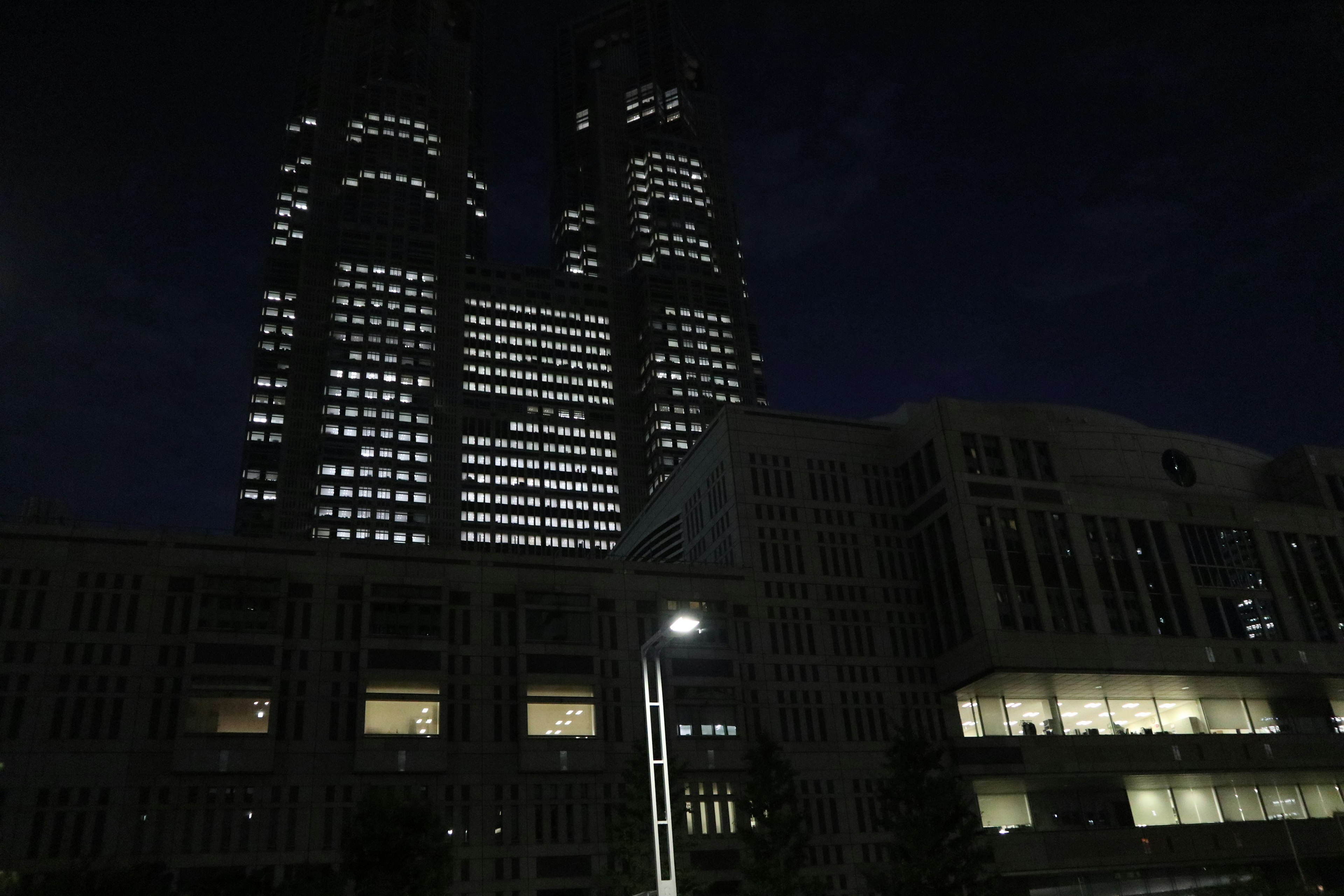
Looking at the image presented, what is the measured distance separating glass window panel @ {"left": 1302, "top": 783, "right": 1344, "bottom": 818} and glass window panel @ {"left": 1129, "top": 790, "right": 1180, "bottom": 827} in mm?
15220

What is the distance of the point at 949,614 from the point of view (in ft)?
325

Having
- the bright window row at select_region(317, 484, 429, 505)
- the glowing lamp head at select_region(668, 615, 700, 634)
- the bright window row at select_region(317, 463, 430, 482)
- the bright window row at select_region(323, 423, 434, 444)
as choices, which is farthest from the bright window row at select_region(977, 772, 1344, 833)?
the bright window row at select_region(323, 423, 434, 444)

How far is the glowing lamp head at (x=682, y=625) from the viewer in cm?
2784

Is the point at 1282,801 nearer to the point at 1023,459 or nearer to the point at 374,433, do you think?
the point at 1023,459

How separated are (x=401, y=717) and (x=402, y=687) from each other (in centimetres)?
240

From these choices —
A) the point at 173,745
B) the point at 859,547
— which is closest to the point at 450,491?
the point at 859,547

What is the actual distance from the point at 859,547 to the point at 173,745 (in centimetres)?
6459

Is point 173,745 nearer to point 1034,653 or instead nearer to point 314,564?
point 314,564

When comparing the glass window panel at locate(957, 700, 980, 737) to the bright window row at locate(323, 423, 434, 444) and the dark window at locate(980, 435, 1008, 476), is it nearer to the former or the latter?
the dark window at locate(980, 435, 1008, 476)

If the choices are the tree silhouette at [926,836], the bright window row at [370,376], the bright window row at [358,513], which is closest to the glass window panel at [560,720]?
the tree silhouette at [926,836]

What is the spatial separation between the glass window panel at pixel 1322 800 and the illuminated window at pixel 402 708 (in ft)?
293

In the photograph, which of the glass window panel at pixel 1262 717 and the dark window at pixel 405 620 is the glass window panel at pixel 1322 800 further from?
the dark window at pixel 405 620

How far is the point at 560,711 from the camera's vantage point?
3376 inches

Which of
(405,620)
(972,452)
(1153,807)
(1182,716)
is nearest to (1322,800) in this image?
(1182,716)
